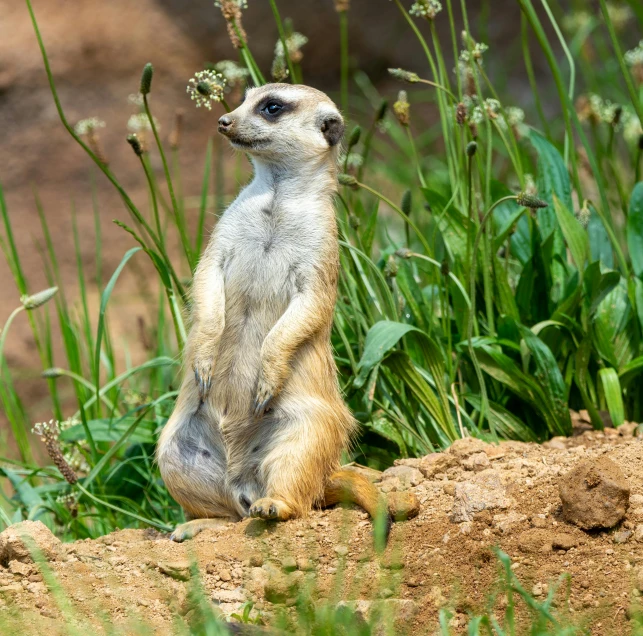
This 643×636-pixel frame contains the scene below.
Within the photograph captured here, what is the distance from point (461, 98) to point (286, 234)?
100 cm

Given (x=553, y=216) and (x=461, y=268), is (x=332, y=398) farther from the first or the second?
(x=553, y=216)

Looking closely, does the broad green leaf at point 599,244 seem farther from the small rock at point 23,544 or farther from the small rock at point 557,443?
the small rock at point 23,544

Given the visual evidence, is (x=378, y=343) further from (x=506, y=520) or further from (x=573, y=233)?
(x=573, y=233)

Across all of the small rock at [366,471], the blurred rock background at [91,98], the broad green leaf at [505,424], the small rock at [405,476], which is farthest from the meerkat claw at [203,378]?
the blurred rock background at [91,98]

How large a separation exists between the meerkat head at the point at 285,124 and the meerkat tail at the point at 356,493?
105 centimetres

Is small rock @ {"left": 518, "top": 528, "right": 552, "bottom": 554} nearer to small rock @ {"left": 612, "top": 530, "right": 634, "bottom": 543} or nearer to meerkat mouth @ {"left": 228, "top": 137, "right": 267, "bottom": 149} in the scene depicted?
small rock @ {"left": 612, "top": 530, "right": 634, "bottom": 543}

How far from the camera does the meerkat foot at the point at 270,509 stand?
2.60 m

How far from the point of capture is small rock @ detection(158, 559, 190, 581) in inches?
96.2

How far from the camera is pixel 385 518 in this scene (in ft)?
8.21

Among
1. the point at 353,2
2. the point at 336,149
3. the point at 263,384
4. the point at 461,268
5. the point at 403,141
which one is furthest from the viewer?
the point at 353,2

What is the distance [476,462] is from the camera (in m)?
2.84

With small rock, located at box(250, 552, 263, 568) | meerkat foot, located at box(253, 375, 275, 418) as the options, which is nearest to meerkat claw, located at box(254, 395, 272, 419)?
meerkat foot, located at box(253, 375, 275, 418)

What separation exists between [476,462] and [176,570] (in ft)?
3.11

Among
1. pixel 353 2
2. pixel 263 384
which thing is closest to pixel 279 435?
pixel 263 384
